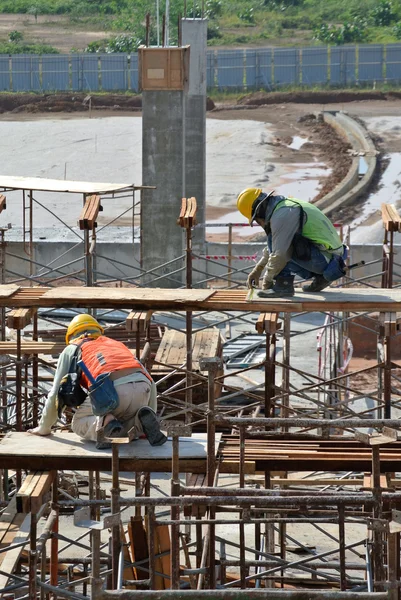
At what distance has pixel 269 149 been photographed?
136 feet

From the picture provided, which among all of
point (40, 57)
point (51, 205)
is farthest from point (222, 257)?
point (40, 57)

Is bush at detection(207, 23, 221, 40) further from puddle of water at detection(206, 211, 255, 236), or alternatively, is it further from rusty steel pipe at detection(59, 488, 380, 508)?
rusty steel pipe at detection(59, 488, 380, 508)

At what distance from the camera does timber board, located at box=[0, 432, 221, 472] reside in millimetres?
9180

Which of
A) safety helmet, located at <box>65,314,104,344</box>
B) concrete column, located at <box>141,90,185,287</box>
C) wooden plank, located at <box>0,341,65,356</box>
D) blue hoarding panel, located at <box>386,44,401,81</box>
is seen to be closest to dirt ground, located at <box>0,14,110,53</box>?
blue hoarding panel, located at <box>386,44,401,81</box>

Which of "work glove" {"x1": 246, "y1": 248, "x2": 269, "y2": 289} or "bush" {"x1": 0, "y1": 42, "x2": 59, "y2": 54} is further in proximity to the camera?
"bush" {"x1": 0, "y1": 42, "x2": 59, "y2": 54}

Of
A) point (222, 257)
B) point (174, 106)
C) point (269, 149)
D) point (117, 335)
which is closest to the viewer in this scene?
point (117, 335)

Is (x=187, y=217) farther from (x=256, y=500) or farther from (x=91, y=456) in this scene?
(x=256, y=500)

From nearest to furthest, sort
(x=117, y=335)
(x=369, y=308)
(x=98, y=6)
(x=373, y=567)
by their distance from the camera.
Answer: (x=373, y=567) → (x=369, y=308) → (x=117, y=335) → (x=98, y=6)

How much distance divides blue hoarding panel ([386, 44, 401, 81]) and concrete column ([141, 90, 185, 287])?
2761 cm

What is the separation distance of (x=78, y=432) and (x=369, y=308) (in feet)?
10.9

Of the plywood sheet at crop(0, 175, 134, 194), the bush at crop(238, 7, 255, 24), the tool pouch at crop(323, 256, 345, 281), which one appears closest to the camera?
the tool pouch at crop(323, 256, 345, 281)

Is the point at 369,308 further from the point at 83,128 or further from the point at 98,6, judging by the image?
the point at 98,6

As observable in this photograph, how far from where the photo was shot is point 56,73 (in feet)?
171

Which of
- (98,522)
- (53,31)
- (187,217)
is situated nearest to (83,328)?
(98,522)
